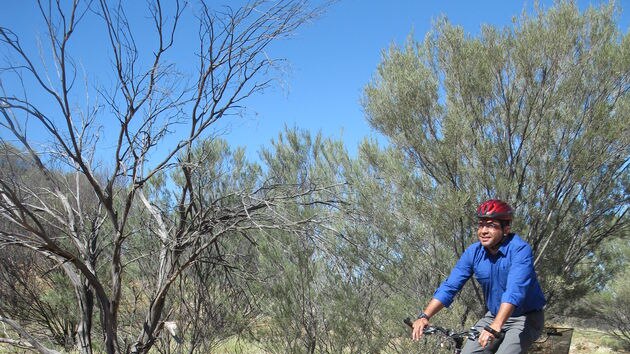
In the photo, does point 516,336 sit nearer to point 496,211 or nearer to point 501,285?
point 501,285

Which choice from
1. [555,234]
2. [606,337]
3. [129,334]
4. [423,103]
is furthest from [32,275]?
[606,337]

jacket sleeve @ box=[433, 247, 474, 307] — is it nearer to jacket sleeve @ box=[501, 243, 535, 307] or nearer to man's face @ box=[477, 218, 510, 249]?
man's face @ box=[477, 218, 510, 249]

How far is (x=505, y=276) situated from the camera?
349 centimetres

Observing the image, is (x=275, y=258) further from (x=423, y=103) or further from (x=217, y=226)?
(x=423, y=103)

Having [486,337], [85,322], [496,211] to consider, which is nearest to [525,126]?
[496,211]

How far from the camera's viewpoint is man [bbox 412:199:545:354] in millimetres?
3240

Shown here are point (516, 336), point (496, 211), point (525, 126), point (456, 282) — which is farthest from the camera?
point (525, 126)

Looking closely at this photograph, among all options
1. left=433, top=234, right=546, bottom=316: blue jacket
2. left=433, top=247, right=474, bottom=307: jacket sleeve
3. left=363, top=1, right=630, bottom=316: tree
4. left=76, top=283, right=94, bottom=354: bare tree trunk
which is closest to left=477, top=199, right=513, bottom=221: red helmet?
left=433, top=234, right=546, bottom=316: blue jacket

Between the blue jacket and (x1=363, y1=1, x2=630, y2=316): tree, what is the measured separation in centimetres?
309

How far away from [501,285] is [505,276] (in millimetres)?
73

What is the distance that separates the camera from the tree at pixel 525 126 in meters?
6.91

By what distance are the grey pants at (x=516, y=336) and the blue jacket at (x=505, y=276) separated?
0.18ft

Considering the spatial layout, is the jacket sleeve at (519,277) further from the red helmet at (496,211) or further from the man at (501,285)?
the red helmet at (496,211)

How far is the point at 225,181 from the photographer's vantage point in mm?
9422
